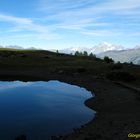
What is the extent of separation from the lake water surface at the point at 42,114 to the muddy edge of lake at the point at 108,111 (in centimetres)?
187

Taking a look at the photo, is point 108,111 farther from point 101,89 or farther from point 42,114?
point 101,89

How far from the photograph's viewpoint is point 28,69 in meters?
106

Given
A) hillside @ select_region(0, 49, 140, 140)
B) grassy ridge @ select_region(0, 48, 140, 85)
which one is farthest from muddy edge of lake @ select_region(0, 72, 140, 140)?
grassy ridge @ select_region(0, 48, 140, 85)

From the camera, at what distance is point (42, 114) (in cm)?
4019

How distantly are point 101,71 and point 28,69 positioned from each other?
99.6ft

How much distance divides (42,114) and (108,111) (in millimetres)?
10067

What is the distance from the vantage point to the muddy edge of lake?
29344 mm

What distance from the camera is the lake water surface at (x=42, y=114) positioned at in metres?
31.9

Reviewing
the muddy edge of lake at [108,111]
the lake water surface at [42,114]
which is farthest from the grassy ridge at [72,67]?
the lake water surface at [42,114]

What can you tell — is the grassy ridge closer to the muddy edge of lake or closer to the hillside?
the hillside

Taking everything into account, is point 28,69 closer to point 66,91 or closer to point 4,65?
point 4,65

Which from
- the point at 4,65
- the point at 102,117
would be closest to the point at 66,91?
the point at 102,117

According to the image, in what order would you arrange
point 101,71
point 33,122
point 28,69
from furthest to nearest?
point 28,69 → point 101,71 → point 33,122

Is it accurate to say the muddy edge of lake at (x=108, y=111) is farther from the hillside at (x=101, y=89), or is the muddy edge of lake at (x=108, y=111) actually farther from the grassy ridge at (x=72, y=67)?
the grassy ridge at (x=72, y=67)
